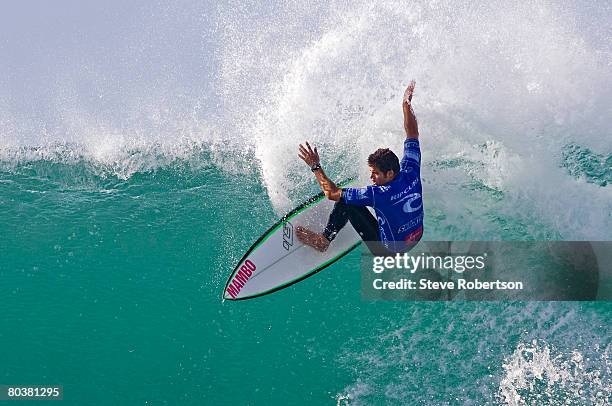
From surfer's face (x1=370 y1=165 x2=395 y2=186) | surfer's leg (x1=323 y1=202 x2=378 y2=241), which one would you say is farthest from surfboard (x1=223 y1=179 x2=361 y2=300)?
surfer's face (x1=370 y1=165 x2=395 y2=186)

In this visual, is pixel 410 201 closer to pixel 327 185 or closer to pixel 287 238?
pixel 327 185

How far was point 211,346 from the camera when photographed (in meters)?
7.75

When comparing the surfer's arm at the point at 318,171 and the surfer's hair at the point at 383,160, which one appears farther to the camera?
the surfer's hair at the point at 383,160

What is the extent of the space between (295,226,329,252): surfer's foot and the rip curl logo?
0.67 metres

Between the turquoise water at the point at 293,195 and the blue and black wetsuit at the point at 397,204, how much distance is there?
4.12 feet

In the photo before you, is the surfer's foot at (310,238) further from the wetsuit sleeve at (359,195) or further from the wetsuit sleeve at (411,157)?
the wetsuit sleeve at (411,157)

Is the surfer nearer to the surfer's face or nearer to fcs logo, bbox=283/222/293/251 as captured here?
the surfer's face

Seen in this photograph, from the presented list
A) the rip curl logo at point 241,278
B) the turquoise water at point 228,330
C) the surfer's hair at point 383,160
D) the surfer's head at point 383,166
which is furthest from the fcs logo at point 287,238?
the surfer's hair at point 383,160

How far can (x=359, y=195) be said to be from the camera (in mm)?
6340

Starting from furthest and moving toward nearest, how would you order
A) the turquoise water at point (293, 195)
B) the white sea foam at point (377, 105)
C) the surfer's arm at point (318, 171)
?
the white sea foam at point (377, 105) → the turquoise water at point (293, 195) → the surfer's arm at point (318, 171)

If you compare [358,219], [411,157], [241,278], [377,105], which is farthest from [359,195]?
[377,105]

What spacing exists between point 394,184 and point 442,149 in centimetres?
270

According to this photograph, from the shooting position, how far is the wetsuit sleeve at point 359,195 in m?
6.30

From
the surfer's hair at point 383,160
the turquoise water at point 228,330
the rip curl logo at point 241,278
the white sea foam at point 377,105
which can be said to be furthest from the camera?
the white sea foam at point 377,105
